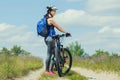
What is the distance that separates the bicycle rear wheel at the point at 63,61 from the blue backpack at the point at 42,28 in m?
0.91

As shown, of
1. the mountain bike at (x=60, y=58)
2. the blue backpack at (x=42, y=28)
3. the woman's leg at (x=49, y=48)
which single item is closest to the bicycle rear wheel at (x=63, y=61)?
the mountain bike at (x=60, y=58)

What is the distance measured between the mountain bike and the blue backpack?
33 centimetres

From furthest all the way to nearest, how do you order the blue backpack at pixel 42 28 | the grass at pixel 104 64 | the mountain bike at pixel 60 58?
the grass at pixel 104 64
the mountain bike at pixel 60 58
the blue backpack at pixel 42 28

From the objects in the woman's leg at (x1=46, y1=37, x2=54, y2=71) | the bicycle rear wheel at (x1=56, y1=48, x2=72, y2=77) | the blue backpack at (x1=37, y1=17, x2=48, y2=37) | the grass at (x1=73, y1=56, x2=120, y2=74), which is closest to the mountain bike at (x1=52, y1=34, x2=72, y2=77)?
the bicycle rear wheel at (x1=56, y1=48, x2=72, y2=77)

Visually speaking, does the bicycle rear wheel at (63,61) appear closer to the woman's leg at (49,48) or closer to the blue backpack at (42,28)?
the woman's leg at (49,48)

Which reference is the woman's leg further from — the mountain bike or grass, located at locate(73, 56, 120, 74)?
grass, located at locate(73, 56, 120, 74)

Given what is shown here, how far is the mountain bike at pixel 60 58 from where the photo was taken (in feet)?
46.6

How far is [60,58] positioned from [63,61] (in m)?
0.18

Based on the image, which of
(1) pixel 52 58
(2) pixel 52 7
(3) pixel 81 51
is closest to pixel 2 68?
(1) pixel 52 58

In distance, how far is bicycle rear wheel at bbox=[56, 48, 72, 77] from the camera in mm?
14280

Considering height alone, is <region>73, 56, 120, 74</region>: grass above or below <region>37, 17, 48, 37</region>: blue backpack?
below

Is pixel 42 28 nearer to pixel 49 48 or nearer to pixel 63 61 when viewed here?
pixel 49 48

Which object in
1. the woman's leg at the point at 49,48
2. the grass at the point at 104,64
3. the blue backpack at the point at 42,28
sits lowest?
the grass at the point at 104,64

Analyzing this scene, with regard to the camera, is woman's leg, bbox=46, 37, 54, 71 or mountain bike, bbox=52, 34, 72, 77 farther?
mountain bike, bbox=52, 34, 72, 77
